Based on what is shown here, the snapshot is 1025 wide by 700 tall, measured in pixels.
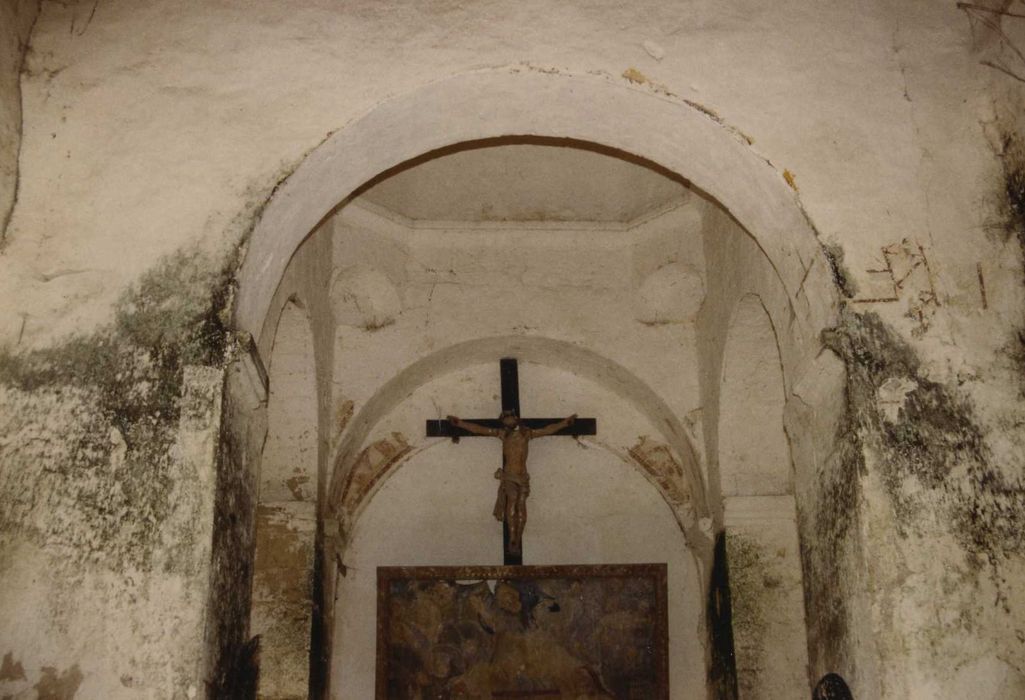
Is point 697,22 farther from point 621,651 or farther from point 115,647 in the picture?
point 621,651

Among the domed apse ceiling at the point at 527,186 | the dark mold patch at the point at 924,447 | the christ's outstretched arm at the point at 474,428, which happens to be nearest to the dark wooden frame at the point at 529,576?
the christ's outstretched arm at the point at 474,428

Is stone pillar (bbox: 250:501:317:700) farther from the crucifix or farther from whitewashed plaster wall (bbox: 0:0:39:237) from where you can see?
whitewashed plaster wall (bbox: 0:0:39:237)

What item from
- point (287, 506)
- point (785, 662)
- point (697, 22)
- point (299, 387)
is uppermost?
point (697, 22)

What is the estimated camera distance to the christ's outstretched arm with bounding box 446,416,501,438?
261 inches

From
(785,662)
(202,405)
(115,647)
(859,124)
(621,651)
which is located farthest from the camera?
(621,651)

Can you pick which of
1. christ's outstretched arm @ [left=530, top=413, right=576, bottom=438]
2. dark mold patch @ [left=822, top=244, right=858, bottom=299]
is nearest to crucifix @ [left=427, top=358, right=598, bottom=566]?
christ's outstretched arm @ [left=530, top=413, right=576, bottom=438]

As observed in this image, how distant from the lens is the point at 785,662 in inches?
210

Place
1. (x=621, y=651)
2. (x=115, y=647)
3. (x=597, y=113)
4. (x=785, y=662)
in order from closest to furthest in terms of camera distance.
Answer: (x=115, y=647), (x=597, y=113), (x=785, y=662), (x=621, y=651)

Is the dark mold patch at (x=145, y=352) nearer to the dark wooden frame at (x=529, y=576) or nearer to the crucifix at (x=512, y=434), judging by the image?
the dark wooden frame at (x=529, y=576)

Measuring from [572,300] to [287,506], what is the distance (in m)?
2.18

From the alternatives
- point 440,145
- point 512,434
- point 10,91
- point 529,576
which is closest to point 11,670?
point 10,91

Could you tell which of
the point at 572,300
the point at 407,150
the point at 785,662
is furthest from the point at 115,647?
the point at 572,300

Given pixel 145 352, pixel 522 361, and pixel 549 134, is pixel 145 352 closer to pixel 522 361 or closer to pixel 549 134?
pixel 549 134

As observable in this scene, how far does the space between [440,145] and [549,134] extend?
44 centimetres
